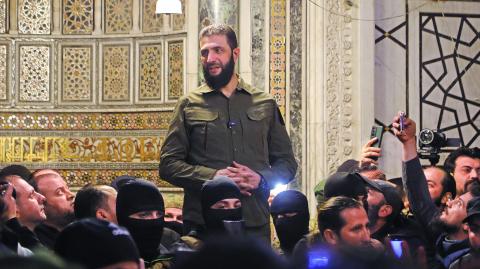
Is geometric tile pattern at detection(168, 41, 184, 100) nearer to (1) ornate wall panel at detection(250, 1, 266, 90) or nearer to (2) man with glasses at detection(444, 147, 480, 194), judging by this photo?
(1) ornate wall panel at detection(250, 1, 266, 90)

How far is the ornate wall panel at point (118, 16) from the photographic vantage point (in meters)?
14.8

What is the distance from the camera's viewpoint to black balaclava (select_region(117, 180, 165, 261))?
227 inches

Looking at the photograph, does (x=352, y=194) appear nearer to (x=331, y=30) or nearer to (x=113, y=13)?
(x=331, y=30)

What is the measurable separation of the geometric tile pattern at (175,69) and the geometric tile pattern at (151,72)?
204 millimetres

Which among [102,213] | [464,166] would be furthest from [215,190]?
[464,166]

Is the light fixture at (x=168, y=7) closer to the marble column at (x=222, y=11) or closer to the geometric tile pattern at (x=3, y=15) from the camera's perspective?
the marble column at (x=222, y=11)

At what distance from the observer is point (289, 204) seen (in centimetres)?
730

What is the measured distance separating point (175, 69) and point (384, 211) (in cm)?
760

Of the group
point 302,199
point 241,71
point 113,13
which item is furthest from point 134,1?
point 302,199

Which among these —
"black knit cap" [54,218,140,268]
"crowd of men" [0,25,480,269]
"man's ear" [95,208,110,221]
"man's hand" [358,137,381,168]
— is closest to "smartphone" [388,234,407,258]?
"crowd of men" [0,25,480,269]

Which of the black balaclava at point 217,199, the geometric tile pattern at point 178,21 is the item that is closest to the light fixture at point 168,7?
the geometric tile pattern at point 178,21

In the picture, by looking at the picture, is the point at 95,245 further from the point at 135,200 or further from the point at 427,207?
the point at 427,207

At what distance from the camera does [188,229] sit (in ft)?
21.1

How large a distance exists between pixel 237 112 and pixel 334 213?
2.85 feet
